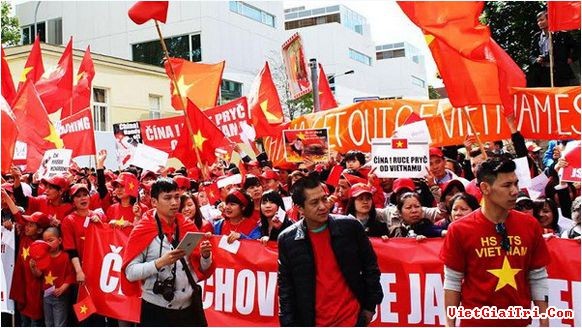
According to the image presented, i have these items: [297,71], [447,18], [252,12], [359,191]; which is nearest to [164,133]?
[297,71]

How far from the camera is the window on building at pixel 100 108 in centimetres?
2727

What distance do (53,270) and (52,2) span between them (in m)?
32.7

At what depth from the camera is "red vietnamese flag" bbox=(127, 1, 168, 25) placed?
7.93 m

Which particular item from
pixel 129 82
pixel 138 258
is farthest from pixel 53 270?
pixel 129 82

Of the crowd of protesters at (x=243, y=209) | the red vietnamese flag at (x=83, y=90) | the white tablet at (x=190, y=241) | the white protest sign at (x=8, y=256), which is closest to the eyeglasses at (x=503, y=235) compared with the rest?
the crowd of protesters at (x=243, y=209)

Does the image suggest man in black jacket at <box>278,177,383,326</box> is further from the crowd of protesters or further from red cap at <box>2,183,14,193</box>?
red cap at <box>2,183,14,193</box>

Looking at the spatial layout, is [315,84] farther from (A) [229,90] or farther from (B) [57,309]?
(A) [229,90]

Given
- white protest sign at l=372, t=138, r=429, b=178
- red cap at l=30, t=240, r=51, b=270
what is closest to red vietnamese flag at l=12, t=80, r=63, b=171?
red cap at l=30, t=240, r=51, b=270

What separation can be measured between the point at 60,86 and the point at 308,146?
4.78 metres

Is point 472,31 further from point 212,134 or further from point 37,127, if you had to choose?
point 37,127

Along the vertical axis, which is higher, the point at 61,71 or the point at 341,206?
the point at 61,71

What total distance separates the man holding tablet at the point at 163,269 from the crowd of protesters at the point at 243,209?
465 mm

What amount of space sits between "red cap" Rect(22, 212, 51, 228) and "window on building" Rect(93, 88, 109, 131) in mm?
20967

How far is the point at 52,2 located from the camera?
36.5m
